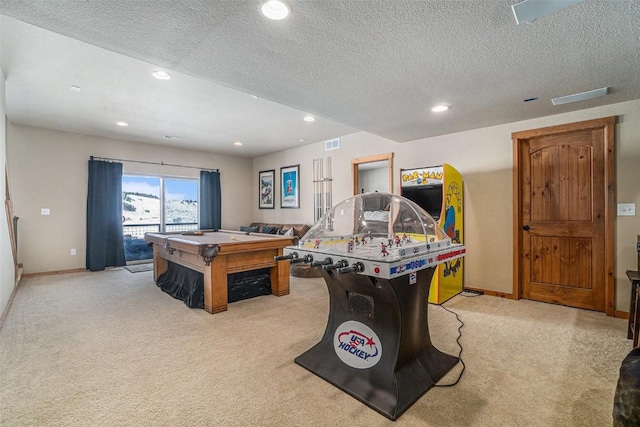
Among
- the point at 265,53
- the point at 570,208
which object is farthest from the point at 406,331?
the point at 570,208

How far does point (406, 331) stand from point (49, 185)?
6.45 metres

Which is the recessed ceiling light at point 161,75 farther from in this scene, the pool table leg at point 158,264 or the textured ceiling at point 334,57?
the pool table leg at point 158,264

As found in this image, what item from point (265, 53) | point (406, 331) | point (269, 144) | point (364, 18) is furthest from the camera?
point (269, 144)

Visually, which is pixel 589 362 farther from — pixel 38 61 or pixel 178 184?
pixel 178 184

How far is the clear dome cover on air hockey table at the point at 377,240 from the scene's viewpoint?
1759mm

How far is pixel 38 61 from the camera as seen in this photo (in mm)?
2775

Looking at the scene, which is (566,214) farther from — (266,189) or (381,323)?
(266,189)

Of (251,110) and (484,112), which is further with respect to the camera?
(251,110)

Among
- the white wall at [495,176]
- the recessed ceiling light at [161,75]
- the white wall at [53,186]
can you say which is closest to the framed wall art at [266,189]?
the white wall at [53,186]

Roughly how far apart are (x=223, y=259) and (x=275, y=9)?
8.49 ft

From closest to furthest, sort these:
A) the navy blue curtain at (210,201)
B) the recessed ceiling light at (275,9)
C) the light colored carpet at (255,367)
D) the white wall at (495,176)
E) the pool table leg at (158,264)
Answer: the recessed ceiling light at (275,9) < the light colored carpet at (255,367) < the white wall at (495,176) < the pool table leg at (158,264) < the navy blue curtain at (210,201)

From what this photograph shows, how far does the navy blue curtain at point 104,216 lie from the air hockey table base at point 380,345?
5246 mm

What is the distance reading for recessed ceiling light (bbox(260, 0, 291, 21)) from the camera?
1.57 meters

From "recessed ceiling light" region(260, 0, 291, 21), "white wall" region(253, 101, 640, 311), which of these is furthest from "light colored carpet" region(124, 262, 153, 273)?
"recessed ceiling light" region(260, 0, 291, 21)
